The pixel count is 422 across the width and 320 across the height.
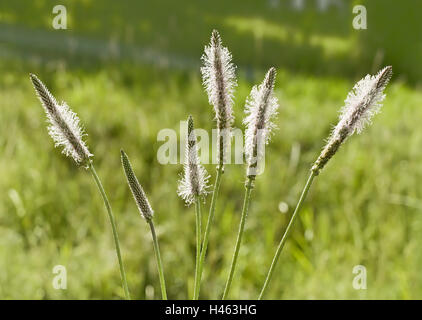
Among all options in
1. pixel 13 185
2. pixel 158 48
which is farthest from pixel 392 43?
pixel 13 185

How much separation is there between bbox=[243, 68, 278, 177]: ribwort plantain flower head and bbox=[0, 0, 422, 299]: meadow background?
85 cm

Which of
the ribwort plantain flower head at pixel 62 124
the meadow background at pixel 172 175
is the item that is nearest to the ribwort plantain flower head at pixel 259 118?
the ribwort plantain flower head at pixel 62 124

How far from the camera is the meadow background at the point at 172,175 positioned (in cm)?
145

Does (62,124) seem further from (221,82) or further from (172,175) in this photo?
(172,175)

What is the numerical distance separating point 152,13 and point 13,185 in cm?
228

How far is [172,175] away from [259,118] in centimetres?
161

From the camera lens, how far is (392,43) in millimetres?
4301

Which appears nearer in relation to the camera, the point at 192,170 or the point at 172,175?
the point at 192,170

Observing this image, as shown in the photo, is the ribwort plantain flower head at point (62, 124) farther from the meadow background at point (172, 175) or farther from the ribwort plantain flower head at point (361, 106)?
the meadow background at point (172, 175)

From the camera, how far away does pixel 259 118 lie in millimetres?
377

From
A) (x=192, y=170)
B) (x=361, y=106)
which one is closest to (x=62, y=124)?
(x=192, y=170)

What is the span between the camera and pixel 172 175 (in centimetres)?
198

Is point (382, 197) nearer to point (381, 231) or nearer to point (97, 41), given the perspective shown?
point (381, 231)

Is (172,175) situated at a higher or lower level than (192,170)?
higher
